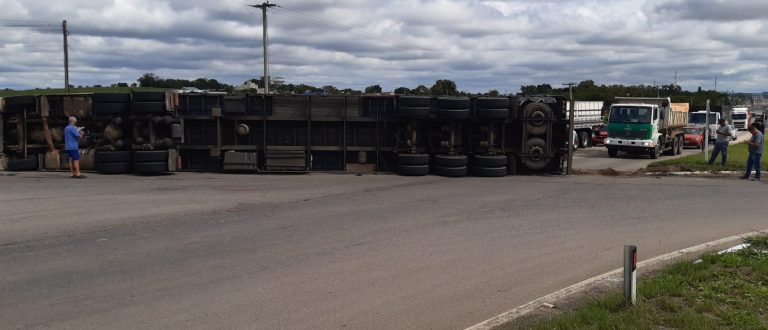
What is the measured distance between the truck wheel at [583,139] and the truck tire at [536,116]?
17159mm

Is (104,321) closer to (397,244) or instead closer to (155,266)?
(155,266)

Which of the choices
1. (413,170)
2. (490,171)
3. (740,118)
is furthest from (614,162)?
(740,118)

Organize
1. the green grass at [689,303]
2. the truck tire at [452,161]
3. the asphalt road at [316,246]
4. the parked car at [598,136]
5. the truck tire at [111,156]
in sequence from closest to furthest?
the green grass at [689,303] → the asphalt road at [316,246] → the truck tire at [111,156] → the truck tire at [452,161] → the parked car at [598,136]

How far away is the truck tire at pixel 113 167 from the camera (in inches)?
711

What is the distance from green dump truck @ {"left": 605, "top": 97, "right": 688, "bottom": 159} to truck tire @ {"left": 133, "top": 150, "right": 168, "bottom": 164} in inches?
782

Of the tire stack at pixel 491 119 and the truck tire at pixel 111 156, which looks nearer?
the truck tire at pixel 111 156

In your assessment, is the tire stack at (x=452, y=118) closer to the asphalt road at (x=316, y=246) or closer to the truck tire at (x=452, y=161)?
the truck tire at (x=452, y=161)

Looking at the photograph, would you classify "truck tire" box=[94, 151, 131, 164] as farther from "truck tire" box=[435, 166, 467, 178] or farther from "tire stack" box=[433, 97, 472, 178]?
"truck tire" box=[435, 166, 467, 178]

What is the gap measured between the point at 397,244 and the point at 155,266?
3.21m

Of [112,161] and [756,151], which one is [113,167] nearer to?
[112,161]

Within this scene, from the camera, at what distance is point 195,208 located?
1195cm

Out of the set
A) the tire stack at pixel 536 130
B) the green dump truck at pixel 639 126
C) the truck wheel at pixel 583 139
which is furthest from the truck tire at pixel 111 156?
the truck wheel at pixel 583 139

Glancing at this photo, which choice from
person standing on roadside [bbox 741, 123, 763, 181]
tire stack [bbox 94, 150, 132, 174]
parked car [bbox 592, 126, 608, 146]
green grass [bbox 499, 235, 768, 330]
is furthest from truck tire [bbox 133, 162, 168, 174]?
parked car [bbox 592, 126, 608, 146]

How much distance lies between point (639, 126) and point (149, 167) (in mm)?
20844
